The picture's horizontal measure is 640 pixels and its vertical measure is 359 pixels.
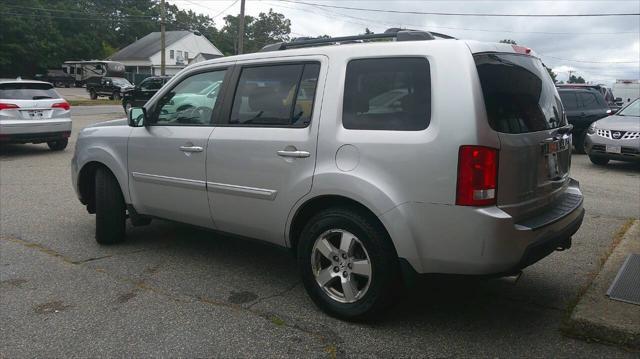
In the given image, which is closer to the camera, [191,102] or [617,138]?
[191,102]

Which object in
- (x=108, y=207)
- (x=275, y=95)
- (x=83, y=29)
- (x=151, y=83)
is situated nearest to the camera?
(x=275, y=95)

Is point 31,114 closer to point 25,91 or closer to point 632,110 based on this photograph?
point 25,91

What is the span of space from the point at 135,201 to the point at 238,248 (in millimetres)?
1059

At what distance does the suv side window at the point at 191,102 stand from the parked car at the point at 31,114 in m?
7.79

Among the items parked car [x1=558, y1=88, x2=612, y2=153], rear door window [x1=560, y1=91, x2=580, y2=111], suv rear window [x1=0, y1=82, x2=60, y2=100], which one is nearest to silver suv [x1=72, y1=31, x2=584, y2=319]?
suv rear window [x1=0, y1=82, x2=60, y2=100]

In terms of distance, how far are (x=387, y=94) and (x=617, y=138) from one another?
882cm

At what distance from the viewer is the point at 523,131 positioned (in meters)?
3.32

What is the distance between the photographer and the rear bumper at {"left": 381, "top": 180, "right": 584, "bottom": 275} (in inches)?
120

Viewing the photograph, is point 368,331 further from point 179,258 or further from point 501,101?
point 179,258

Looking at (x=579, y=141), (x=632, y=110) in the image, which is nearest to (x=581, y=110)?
(x=579, y=141)

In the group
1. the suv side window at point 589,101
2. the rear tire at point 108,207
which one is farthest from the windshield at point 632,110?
the rear tire at point 108,207

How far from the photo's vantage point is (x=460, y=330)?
3537 mm

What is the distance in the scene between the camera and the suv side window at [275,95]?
12.5ft

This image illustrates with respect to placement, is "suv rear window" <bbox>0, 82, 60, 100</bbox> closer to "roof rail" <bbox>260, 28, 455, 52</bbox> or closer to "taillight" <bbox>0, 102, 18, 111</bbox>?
"taillight" <bbox>0, 102, 18, 111</bbox>
